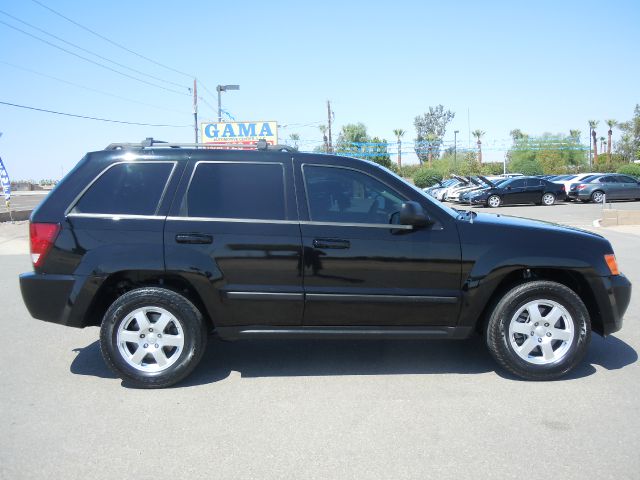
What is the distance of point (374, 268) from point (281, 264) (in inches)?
28.1

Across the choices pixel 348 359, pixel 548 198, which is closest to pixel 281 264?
pixel 348 359

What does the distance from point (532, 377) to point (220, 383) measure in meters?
2.46

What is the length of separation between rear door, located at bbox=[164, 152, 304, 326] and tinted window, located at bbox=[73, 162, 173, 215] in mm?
189

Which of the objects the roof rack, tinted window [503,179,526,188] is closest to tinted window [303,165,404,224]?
the roof rack

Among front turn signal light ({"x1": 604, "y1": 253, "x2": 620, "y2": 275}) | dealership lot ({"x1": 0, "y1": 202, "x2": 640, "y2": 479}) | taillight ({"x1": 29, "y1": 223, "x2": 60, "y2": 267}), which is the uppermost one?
taillight ({"x1": 29, "y1": 223, "x2": 60, "y2": 267})

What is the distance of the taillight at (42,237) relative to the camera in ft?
13.7

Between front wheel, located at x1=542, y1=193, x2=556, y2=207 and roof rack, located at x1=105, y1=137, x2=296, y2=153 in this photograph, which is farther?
front wheel, located at x1=542, y1=193, x2=556, y2=207

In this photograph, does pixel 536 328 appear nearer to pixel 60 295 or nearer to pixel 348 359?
pixel 348 359

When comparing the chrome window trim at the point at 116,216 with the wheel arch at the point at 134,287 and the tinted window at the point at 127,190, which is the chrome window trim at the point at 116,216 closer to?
the tinted window at the point at 127,190

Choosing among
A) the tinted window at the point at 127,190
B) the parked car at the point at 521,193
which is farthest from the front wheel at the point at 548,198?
the tinted window at the point at 127,190

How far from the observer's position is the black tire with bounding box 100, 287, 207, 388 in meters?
4.15

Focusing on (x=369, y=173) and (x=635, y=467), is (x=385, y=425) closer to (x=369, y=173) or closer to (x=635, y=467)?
(x=635, y=467)

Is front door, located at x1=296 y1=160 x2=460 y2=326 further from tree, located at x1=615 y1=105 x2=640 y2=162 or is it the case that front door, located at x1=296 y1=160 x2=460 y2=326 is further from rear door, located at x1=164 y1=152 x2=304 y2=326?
tree, located at x1=615 y1=105 x2=640 y2=162

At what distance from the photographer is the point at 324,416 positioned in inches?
146
